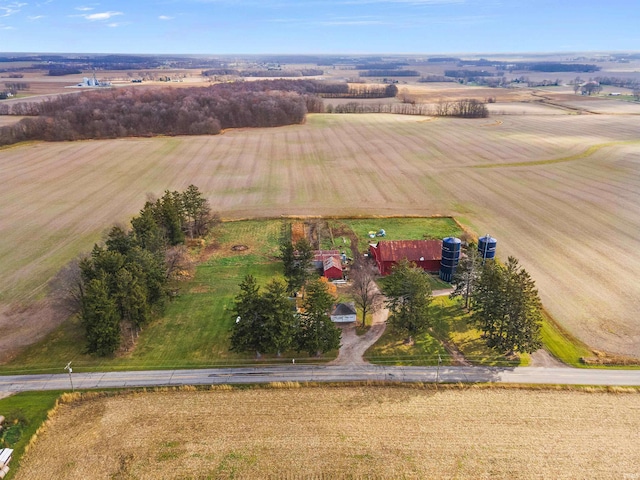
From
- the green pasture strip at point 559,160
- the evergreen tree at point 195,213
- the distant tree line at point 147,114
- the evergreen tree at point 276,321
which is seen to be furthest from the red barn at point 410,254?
the distant tree line at point 147,114

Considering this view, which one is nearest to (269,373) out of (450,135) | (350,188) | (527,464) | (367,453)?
(367,453)

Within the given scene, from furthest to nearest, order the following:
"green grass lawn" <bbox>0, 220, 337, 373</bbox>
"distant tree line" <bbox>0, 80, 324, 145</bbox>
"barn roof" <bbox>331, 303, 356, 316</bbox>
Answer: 1. "distant tree line" <bbox>0, 80, 324, 145</bbox>
2. "barn roof" <bbox>331, 303, 356, 316</bbox>
3. "green grass lawn" <bbox>0, 220, 337, 373</bbox>

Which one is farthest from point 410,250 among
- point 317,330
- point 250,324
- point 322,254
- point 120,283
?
point 120,283

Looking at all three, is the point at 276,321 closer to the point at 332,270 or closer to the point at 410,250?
the point at 332,270

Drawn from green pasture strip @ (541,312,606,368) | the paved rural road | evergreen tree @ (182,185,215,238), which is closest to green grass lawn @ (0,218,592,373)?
green pasture strip @ (541,312,606,368)

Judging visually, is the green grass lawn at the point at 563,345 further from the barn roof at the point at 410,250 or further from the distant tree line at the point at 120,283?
the distant tree line at the point at 120,283

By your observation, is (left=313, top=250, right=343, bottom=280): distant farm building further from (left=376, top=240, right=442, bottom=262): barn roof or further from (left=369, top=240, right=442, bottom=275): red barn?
(left=376, top=240, right=442, bottom=262): barn roof
